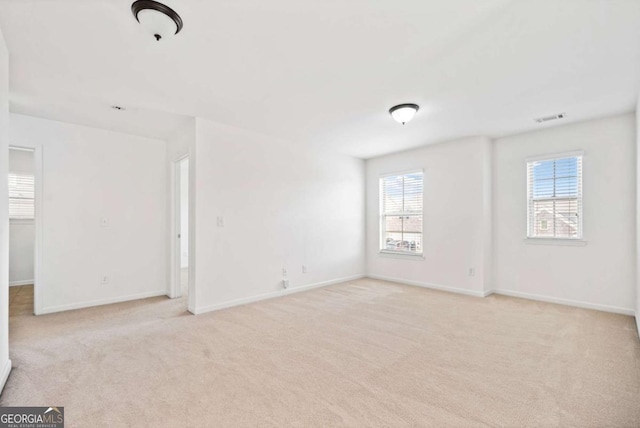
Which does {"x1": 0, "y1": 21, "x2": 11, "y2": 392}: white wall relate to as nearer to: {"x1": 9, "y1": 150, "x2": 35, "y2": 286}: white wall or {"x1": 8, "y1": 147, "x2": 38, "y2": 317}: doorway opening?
{"x1": 8, "y1": 147, "x2": 38, "y2": 317}: doorway opening

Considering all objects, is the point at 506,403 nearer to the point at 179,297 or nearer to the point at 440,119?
the point at 440,119

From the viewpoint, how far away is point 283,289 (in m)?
5.00

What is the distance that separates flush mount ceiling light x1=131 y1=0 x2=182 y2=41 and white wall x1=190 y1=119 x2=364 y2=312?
193 centimetres

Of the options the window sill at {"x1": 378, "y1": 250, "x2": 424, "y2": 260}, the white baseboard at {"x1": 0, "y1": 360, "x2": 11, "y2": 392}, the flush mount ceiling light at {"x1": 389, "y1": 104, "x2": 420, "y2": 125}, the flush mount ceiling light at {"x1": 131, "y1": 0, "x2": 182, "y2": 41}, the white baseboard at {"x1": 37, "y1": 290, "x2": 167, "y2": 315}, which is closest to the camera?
the flush mount ceiling light at {"x1": 131, "y1": 0, "x2": 182, "y2": 41}

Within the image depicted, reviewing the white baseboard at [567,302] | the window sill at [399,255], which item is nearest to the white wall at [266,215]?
the window sill at [399,255]

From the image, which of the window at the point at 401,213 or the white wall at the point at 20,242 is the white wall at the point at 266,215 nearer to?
the window at the point at 401,213

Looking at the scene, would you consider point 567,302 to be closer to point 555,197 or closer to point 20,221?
point 555,197

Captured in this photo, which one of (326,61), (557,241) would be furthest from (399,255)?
(326,61)

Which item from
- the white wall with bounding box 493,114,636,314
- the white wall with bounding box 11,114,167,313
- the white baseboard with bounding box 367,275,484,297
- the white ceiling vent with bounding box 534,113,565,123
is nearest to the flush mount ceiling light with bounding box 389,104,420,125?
the white ceiling vent with bounding box 534,113,565,123

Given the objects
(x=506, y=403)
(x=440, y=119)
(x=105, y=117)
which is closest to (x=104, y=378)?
(x=506, y=403)

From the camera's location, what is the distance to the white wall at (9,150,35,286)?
586 cm

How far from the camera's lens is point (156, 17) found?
201 cm

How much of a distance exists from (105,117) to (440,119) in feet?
13.8

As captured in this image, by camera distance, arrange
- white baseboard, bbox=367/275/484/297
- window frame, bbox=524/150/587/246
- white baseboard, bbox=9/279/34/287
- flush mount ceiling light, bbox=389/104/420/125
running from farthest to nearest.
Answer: white baseboard, bbox=9/279/34/287
white baseboard, bbox=367/275/484/297
window frame, bbox=524/150/587/246
flush mount ceiling light, bbox=389/104/420/125
